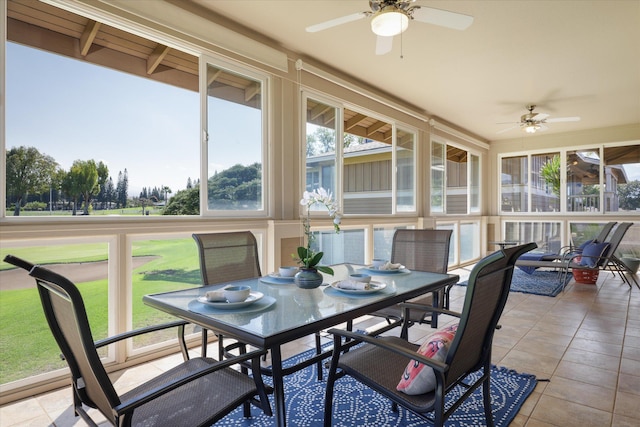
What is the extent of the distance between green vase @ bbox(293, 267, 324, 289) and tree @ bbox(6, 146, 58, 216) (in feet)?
6.12

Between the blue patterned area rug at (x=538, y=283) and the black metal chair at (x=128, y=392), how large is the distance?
4428 mm

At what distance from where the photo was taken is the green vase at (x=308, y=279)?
Result: 1892mm

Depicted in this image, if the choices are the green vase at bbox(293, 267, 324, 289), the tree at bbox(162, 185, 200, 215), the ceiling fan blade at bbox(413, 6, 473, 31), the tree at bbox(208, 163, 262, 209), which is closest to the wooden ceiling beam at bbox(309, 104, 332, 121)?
the tree at bbox(208, 163, 262, 209)

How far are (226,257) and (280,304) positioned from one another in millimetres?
830

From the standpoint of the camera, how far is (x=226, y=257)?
2320 mm

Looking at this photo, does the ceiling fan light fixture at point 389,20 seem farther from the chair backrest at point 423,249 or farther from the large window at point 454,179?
the large window at point 454,179

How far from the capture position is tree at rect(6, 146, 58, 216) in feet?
7.66

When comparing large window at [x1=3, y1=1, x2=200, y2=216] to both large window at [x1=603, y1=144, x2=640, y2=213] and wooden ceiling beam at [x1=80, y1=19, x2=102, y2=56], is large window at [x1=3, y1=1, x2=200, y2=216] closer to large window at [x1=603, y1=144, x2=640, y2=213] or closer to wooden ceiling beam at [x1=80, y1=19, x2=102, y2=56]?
wooden ceiling beam at [x1=80, y1=19, x2=102, y2=56]

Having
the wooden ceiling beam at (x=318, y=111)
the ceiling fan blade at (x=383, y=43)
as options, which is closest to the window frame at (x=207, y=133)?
the wooden ceiling beam at (x=318, y=111)

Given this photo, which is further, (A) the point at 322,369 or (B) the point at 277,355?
(A) the point at 322,369

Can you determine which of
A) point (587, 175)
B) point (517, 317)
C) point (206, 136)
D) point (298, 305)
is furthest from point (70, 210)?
point (587, 175)

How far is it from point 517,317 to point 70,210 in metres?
4.18

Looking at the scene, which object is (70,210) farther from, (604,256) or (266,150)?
(604,256)

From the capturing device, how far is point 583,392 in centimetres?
228
